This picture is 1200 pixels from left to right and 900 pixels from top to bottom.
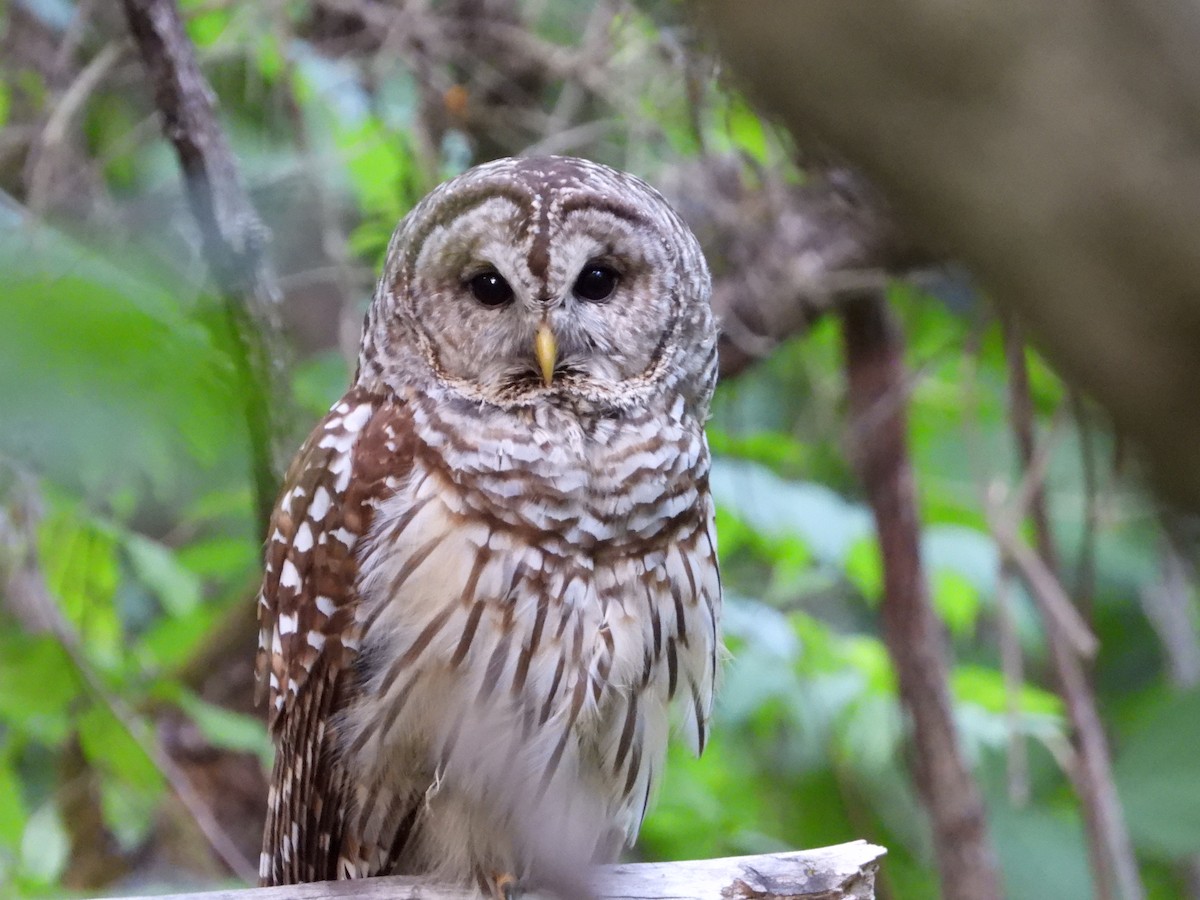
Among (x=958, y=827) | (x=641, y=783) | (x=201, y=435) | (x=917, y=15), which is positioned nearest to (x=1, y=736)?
(x=641, y=783)

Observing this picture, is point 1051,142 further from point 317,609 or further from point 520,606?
point 317,609

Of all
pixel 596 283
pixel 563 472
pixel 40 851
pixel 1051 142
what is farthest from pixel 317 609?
pixel 1051 142

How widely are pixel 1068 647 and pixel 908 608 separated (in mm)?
479

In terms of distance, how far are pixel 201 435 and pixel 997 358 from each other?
3.23 meters

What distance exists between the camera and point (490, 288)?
2154 mm

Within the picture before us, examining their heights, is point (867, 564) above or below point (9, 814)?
above

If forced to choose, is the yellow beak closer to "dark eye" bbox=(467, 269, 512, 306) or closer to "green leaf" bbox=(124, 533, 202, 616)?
"dark eye" bbox=(467, 269, 512, 306)

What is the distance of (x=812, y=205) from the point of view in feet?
11.8

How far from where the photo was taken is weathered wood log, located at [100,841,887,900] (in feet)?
6.30

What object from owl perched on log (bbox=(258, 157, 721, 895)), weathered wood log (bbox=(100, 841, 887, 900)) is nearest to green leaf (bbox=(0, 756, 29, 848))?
owl perched on log (bbox=(258, 157, 721, 895))

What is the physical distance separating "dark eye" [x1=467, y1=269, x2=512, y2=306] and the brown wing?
0.24 m

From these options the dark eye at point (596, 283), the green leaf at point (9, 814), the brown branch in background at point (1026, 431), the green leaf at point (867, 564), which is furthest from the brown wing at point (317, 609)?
the green leaf at point (867, 564)

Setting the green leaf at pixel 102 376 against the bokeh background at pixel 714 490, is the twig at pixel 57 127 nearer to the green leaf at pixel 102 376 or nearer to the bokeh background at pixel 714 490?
the bokeh background at pixel 714 490

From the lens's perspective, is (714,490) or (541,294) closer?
(541,294)
